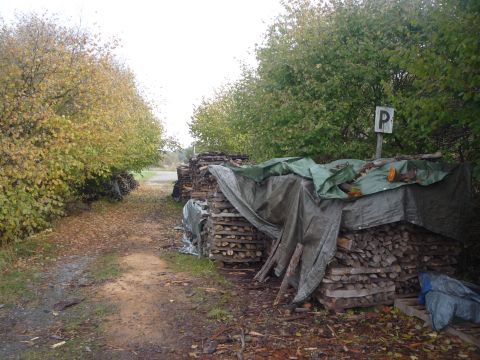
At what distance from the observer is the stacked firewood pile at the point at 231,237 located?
812 cm

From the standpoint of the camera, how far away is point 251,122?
12.4 meters

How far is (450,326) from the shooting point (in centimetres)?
481

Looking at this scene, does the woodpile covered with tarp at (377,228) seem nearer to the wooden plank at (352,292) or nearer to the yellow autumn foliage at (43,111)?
the wooden plank at (352,292)

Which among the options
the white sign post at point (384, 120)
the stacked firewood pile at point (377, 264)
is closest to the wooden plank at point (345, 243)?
the stacked firewood pile at point (377, 264)

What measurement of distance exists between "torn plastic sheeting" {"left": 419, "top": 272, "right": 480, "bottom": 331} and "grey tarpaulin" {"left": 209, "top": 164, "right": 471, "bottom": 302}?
741mm

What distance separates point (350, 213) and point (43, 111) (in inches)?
305

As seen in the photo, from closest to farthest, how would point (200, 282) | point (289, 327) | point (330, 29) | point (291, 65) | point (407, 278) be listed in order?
point (289, 327) < point (407, 278) < point (200, 282) < point (330, 29) < point (291, 65)

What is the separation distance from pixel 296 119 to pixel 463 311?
6317mm

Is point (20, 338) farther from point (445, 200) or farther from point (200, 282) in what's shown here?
point (445, 200)

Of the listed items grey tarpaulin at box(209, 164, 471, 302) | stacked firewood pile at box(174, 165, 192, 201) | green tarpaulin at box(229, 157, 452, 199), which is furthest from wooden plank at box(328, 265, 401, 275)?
stacked firewood pile at box(174, 165, 192, 201)

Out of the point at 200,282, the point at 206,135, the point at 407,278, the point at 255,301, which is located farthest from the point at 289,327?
the point at 206,135

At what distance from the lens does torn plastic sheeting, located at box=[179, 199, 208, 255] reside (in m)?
9.35

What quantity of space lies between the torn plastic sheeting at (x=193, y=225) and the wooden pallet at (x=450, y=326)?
16.4 feet

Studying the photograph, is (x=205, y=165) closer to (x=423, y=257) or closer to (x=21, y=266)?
(x=21, y=266)
